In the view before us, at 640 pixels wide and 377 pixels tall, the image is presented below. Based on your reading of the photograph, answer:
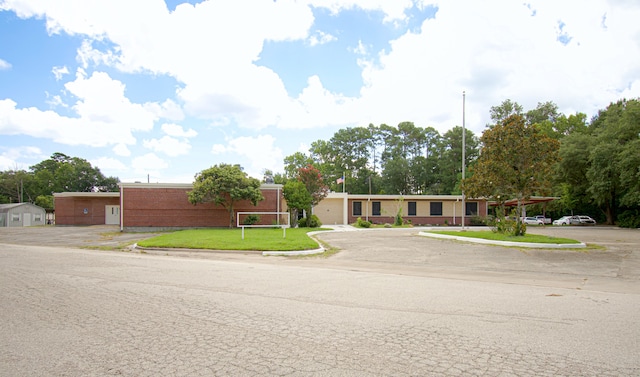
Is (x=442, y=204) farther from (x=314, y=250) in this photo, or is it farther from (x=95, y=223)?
(x=95, y=223)

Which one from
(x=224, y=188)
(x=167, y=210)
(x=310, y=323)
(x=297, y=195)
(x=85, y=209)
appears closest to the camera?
(x=310, y=323)

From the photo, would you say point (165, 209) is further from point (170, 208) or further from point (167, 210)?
point (170, 208)

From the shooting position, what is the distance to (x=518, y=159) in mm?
19062

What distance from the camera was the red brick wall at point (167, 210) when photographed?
31.8m

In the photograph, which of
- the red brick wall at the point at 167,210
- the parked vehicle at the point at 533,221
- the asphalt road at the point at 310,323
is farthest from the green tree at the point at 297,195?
the parked vehicle at the point at 533,221

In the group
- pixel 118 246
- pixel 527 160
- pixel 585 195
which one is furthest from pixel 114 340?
pixel 585 195

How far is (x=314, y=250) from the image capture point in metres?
16.5

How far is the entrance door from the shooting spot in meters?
43.2

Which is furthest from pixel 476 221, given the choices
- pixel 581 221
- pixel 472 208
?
pixel 581 221

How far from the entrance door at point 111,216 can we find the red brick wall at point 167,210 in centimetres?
1325

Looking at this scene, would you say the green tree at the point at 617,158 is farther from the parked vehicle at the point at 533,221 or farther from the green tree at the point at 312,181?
the green tree at the point at 312,181

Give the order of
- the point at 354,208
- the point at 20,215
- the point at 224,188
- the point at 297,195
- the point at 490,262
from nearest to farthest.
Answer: the point at 490,262 → the point at 224,188 → the point at 297,195 → the point at 354,208 → the point at 20,215

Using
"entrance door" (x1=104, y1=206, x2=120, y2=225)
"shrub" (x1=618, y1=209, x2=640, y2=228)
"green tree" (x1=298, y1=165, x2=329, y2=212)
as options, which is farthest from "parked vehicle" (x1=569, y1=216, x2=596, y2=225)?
"entrance door" (x1=104, y1=206, x2=120, y2=225)

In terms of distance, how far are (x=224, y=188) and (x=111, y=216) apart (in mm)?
19994
